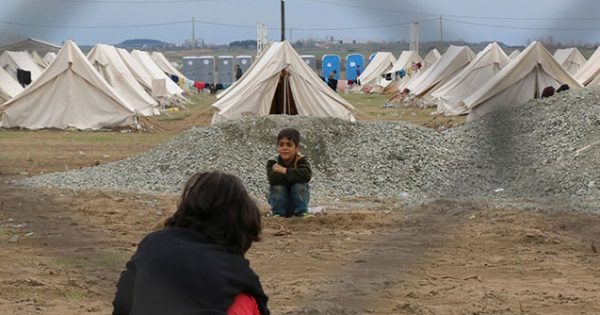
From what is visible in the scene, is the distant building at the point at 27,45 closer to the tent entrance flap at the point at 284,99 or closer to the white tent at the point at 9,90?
the tent entrance flap at the point at 284,99

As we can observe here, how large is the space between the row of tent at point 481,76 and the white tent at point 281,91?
153 cm

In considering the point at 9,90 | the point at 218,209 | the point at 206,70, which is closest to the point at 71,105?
the point at 9,90

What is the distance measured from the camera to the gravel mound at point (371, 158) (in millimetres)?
9773

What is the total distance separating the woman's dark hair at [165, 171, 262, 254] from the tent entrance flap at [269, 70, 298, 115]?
47.7 feet

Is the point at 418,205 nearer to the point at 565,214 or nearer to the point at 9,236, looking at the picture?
the point at 565,214

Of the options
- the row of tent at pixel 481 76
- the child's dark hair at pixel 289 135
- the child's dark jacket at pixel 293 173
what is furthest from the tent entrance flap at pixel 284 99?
the child's dark hair at pixel 289 135

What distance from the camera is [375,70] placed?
42.9 metres

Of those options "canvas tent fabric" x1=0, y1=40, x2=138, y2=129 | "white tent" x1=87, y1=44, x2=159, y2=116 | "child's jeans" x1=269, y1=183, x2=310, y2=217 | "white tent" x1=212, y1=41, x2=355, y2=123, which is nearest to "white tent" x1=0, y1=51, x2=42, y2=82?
"canvas tent fabric" x1=0, y1=40, x2=138, y2=129

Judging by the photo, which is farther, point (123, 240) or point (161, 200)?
point (161, 200)

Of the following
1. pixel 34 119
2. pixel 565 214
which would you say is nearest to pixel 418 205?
pixel 565 214

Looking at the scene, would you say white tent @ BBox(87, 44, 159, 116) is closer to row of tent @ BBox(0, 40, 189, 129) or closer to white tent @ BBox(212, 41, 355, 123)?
row of tent @ BBox(0, 40, 189, 129)

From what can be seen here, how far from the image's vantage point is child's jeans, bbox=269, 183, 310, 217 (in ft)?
26.1

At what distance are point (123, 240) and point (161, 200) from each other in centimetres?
238

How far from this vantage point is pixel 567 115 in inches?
463
